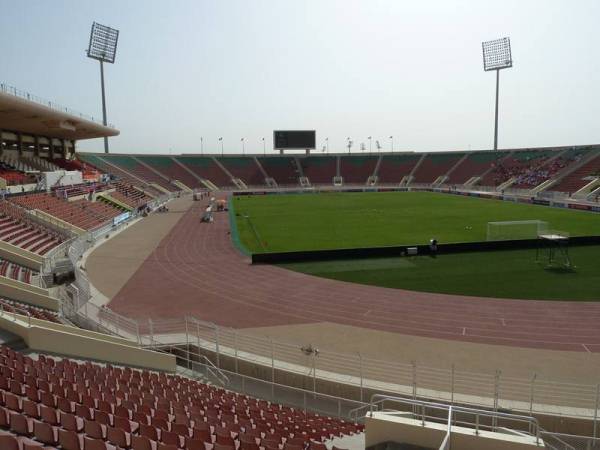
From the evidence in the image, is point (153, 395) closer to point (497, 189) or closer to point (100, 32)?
point (497, 189)

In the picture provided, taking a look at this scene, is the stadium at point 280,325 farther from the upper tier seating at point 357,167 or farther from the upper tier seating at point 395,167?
the upper tier seating at point 357,167

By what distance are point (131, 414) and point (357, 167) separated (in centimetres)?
9452

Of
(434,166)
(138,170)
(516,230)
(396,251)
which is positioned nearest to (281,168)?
(138,170)

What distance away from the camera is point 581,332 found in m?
15.5

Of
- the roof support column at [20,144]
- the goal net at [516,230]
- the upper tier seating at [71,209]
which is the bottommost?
the goal net at [516,230]

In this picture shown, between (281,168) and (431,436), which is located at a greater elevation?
(281,168)

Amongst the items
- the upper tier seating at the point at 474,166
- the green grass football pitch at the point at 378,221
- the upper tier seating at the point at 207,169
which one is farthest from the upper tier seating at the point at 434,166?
the upper tier seating at the point at 207,169

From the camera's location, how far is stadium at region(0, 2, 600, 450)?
747 cm

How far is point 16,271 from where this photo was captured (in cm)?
2045

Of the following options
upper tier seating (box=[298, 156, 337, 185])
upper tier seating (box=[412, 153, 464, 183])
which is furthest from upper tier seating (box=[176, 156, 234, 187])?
upper tier seating (box=[412, 153, 464, 183])

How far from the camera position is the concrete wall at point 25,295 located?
1584 centimetres

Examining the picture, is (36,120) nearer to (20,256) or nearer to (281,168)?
(20,256)

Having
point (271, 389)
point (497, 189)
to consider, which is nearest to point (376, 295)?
point (271, 389)

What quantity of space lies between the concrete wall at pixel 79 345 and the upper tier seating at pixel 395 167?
84456 millimetres
